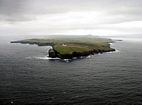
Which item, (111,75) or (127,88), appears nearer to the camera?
(127,88)

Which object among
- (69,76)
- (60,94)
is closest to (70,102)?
(60,94)

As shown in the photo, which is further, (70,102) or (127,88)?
(127,88)

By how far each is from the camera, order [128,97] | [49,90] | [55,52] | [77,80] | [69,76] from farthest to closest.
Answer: [55,52] → [69,76] → [77,80] → [49,90] → [128,97]

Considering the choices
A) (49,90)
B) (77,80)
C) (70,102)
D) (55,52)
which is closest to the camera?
(70,102)

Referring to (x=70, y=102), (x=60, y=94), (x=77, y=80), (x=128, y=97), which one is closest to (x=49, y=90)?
(x=60, y=94)

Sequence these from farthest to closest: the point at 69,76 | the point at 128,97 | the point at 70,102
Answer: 1. the point at 69,76
2. the point at 128,97
3. the point at 70,102

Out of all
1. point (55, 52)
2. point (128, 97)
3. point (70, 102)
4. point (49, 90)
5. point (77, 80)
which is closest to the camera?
point (70, 102)

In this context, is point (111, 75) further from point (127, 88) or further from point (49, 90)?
point (49, 90)

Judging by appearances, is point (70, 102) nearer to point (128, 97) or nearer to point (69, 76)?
point (128, 97)
